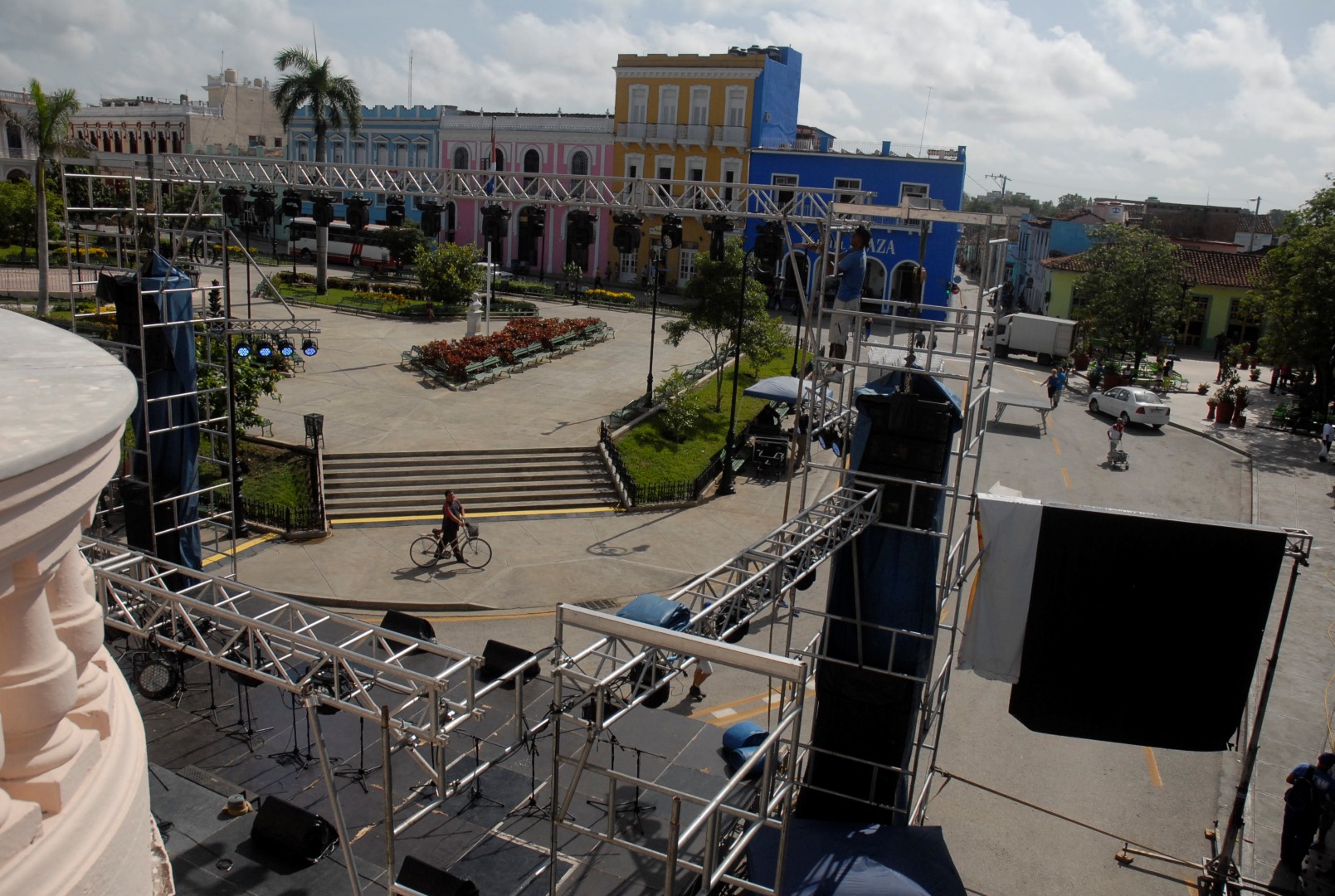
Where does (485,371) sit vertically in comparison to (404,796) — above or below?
above

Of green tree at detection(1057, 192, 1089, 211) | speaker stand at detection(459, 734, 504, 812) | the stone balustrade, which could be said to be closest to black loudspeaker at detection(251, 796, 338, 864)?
speaker stand at detection(459, 734, 504, 812)

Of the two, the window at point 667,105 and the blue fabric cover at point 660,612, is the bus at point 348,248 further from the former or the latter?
the blue fabric cover at point 660,612

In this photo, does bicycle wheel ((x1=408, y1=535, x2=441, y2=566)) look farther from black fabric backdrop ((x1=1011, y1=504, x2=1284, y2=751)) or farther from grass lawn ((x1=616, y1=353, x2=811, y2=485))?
black fabric backdrop ((x1=1011, y1=504, x2=1284, y2=751))

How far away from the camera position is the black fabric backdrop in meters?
9.88

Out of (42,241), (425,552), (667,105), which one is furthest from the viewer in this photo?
(667,105)

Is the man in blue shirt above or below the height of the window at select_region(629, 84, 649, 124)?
below

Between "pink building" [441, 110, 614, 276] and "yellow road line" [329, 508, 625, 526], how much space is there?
31029 millimetres

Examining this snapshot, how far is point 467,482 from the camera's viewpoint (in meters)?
21.0

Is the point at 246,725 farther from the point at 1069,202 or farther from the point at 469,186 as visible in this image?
the point at 1069,202

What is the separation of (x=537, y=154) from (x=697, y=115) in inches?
383

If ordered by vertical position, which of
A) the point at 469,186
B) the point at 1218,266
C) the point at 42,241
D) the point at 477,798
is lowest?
the point at 477,798

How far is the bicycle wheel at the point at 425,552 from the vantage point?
1766 centimetres

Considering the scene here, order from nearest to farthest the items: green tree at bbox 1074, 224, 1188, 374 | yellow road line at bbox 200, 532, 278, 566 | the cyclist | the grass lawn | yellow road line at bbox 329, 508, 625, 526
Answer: yellow road line at bbox 200, 532, 278, 566
the cyclist
yellow road line at bbox 329, 508, 625, 526
the grass lawn
green tree at bbox 1074, 224, 1188, 374

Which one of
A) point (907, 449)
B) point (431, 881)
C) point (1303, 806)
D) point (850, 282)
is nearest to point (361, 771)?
point (431, 881)
